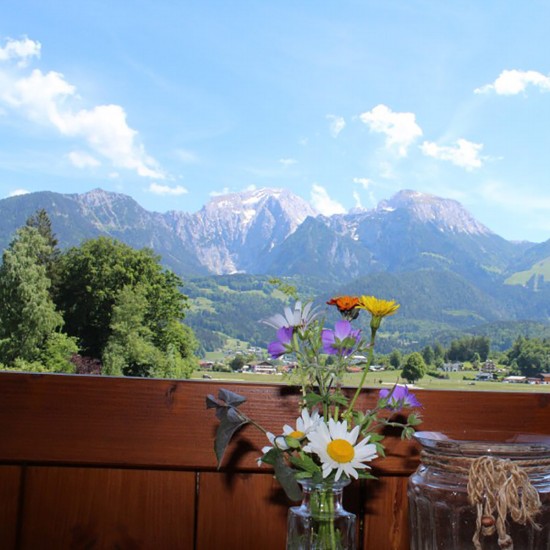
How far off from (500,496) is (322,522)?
13 cm

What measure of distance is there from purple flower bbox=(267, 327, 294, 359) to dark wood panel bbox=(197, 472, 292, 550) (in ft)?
0.78

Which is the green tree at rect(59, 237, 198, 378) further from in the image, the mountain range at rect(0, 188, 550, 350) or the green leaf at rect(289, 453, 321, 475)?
the green leaf at rect(289, 453, 321, 475)

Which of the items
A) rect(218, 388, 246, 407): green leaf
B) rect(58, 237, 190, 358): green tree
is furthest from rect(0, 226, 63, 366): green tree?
rect(218, 388, 246, 407): green leaf

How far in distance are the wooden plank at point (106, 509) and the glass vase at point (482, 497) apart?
1.01ft

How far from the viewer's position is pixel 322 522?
19.9 inches

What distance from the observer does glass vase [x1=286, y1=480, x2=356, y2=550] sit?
50 centimetres

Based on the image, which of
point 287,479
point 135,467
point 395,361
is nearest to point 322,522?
point 287,479

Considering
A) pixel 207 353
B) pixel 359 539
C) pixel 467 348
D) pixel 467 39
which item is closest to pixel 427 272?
pixel 207 353

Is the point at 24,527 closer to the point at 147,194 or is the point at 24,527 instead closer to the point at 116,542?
the point at 116,542

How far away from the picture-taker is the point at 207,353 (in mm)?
13641

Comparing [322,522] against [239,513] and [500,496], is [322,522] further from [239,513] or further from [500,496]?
[239,513]

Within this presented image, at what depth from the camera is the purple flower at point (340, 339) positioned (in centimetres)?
53

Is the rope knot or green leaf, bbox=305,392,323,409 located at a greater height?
green leaf, bbox=305,392,323,409

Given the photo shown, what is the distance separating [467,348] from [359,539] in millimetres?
5566
